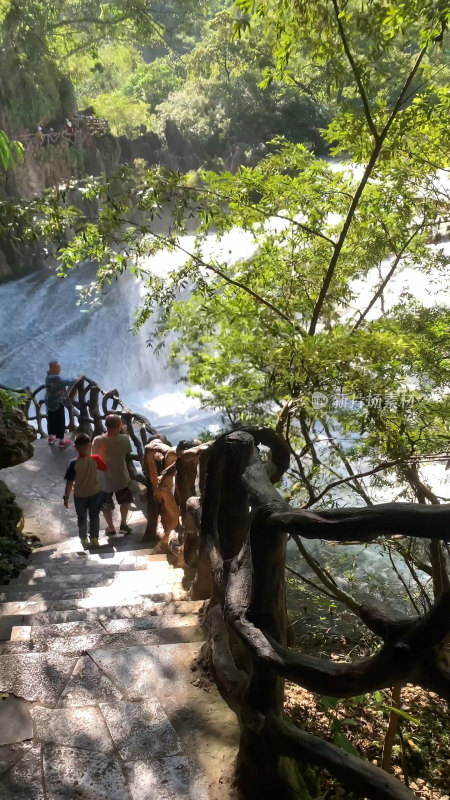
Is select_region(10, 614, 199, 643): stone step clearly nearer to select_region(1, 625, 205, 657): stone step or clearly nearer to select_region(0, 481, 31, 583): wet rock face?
select_region(1, 625, 205, 657): stone step

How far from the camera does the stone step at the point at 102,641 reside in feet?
9.98

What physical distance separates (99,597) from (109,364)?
12457 mm

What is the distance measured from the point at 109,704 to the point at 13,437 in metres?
4.08

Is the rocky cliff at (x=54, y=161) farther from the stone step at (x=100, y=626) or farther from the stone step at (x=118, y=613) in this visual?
the stone step at (x=100, y=626)

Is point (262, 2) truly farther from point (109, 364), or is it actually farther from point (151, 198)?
point (109, 364)

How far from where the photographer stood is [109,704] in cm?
253

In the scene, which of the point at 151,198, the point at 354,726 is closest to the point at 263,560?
the point at 354,726

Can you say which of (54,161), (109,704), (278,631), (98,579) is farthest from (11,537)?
(54,161)

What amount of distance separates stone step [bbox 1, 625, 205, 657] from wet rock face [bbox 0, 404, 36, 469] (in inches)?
124

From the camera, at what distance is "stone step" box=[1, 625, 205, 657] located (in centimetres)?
304

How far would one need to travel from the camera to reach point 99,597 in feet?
14.2

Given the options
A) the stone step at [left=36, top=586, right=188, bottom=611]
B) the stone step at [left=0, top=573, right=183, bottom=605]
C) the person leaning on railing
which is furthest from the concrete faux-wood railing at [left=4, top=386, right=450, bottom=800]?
the person leaning on railing

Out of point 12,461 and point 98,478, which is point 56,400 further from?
point 98,478

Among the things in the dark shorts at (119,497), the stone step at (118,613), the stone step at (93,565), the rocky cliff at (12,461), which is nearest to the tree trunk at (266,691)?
the stone step at (118,613)
